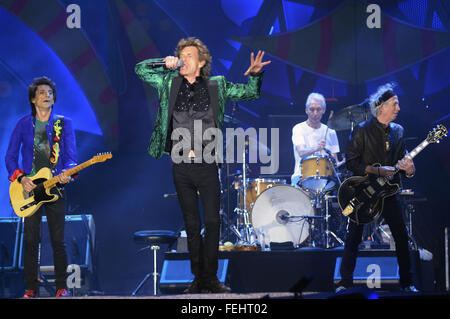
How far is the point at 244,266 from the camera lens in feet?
23.0

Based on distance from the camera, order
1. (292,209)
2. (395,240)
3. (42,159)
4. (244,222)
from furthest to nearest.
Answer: (292,209) < (244,222) < (42,159) < (395,240)

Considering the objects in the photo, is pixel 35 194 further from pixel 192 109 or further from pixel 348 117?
pixel 348 117

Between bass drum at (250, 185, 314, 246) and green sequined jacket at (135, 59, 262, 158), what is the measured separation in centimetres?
305

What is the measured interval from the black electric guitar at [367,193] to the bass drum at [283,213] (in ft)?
6.06

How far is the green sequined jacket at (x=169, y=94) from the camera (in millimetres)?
4859

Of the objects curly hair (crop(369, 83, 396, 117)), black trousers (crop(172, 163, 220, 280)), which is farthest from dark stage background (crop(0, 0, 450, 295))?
black trousers (crop(172, 163, 220, 280))

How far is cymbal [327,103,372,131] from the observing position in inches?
Result: 306

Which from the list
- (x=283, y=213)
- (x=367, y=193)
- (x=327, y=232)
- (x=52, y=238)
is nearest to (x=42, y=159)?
(x=52, y=238)

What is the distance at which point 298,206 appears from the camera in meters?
7.96

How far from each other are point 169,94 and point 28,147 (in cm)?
179

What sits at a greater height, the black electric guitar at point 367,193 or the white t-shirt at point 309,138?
the white t-shirt at point 309,138
